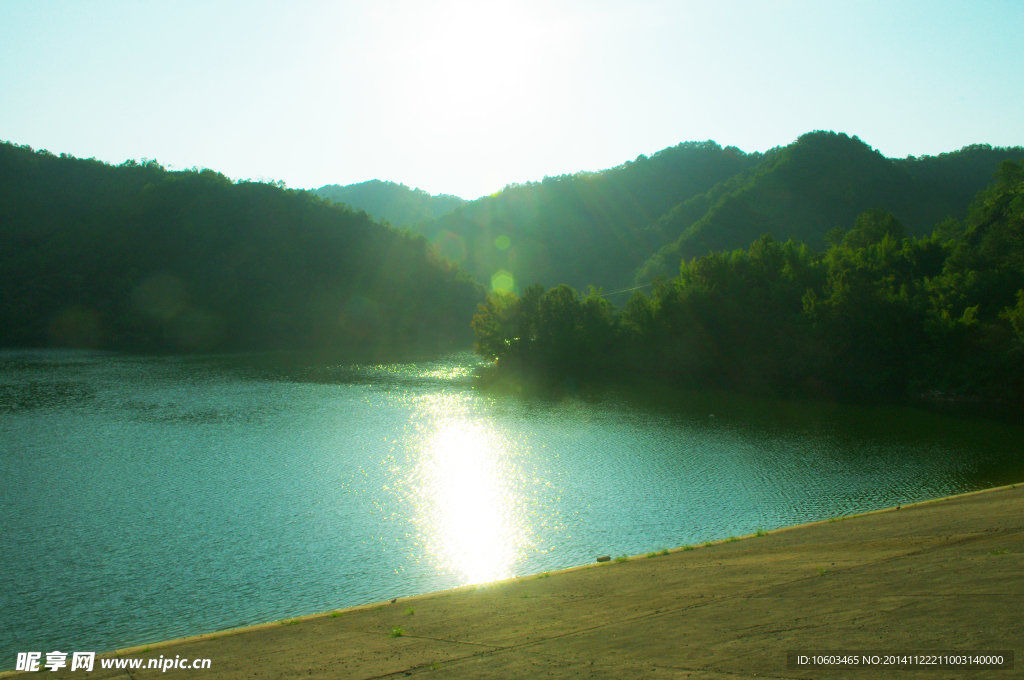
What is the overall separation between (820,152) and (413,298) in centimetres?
4968

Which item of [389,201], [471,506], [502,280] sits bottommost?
[471,506]

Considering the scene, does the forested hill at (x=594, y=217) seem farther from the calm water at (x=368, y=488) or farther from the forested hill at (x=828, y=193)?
the calm water at (x=368, y=488)

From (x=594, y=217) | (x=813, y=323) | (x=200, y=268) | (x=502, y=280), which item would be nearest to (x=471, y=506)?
(x=813, y=323)

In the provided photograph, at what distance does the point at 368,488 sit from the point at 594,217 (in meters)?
85.8

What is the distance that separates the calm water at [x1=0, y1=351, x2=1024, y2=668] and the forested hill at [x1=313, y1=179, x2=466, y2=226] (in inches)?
4580

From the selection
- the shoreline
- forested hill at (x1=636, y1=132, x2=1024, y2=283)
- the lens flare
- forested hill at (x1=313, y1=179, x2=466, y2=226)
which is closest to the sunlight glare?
the shoreline

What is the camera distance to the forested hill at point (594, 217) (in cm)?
9131

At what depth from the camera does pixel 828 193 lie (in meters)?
70.8

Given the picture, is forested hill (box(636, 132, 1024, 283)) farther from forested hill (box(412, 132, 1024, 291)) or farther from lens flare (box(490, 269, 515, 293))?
lens flare (box(490, 269, 515, 293))

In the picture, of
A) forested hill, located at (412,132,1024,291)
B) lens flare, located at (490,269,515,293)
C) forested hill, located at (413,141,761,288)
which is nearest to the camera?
forested hill, located at (412,132,1024,291)

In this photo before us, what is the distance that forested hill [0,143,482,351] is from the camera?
212ft

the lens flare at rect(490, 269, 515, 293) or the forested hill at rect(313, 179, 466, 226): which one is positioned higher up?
the forested hill at rect(313, 179, 466, 226)

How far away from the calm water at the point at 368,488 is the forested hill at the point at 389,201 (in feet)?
382

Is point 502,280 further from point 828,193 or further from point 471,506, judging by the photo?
point 471,506
